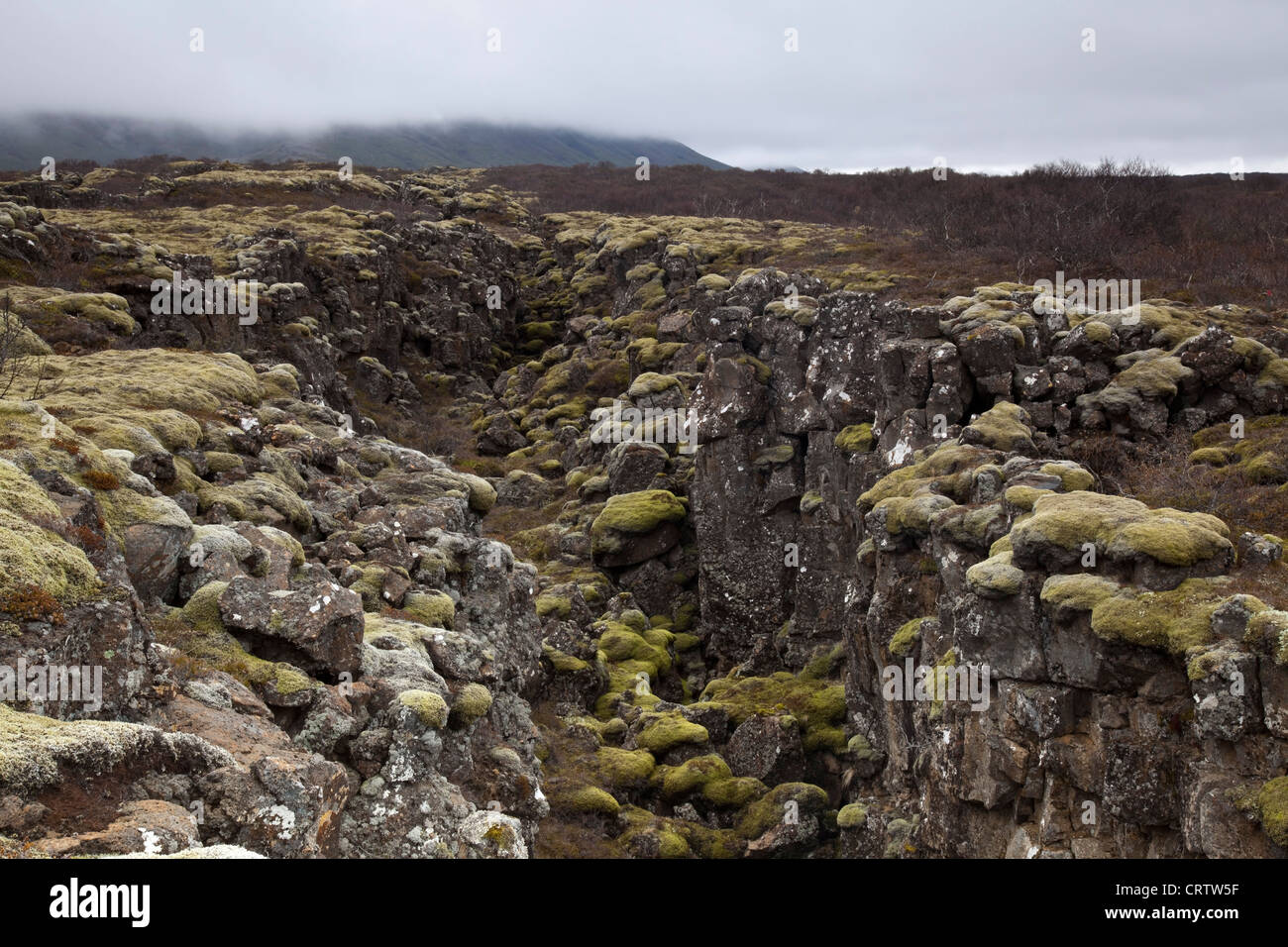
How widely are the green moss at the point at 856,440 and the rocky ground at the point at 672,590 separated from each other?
0.12 m

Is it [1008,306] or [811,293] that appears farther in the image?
[811,293]

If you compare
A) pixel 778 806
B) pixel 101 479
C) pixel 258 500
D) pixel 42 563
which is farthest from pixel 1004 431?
pixel 42 563

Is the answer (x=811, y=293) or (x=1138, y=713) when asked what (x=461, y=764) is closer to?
(x=1138, y=713)

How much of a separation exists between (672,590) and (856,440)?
11.8 meters

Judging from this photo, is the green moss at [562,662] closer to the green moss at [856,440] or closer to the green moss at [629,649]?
the green moss at [629,649]

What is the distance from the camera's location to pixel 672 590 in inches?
1534

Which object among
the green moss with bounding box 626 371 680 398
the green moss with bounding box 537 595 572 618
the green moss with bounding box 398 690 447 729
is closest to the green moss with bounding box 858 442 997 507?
the green moss with bounding box 537 595 572 618

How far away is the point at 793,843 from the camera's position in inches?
928

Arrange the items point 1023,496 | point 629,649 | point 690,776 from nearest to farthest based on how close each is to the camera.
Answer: point 1023,496 < point 690,776 < point 629,649

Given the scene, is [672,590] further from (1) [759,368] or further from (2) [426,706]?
(2) [426,706]

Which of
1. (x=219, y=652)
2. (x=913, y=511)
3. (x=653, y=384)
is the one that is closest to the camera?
(x=219, y=652)

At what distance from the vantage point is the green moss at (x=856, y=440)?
1209 inches

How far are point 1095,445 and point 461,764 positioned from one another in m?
18.9

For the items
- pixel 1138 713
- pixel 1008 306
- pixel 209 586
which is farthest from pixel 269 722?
pixel 1008 306
